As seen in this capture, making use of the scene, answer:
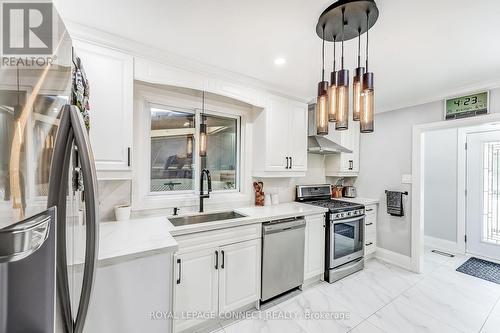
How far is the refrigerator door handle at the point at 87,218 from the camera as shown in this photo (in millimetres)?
655

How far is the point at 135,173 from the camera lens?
7.02 ft

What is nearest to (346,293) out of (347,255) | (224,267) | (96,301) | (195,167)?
(347,255)

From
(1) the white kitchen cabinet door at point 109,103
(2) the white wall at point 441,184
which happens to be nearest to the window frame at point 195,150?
(1) the white kitchen cabinet door at point 109,103

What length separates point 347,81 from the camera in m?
1.37

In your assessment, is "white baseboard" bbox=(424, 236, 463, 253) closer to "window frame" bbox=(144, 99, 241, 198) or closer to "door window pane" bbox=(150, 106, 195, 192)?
"window frame" bbox=(144, 99, 241, 198)

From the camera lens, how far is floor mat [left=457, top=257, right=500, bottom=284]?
292cm

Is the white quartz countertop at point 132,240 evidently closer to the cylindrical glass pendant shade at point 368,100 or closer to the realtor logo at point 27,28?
the realtor logo at point 27,28

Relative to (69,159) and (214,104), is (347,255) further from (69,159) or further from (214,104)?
(69,159)

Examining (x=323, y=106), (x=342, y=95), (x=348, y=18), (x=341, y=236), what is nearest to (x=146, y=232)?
(x=323, y=106)

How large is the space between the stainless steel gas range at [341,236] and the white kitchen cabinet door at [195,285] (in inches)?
61.9

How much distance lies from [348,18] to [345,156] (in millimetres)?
2551

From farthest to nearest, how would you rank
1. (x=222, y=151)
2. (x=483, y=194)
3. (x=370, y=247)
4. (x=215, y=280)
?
(x=483, y=194) < (x=370, y=247) < (x=222, y=151) < (x=215, y=280)

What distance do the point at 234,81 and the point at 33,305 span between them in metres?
2.38

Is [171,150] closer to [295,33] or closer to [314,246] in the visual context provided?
[295,33]
